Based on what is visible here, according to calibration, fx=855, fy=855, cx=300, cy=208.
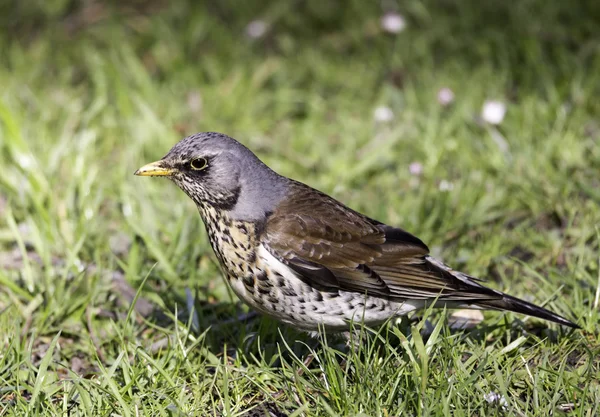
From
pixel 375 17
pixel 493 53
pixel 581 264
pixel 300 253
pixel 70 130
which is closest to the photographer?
pixel 300 253

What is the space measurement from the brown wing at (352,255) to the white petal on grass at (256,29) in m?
4.36

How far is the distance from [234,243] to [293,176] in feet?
8.38

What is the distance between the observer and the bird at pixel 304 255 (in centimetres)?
430

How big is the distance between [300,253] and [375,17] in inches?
199

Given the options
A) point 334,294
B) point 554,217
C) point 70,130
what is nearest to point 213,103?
point 70,130

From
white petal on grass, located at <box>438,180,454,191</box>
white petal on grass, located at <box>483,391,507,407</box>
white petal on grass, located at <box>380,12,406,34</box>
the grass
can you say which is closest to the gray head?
the grass

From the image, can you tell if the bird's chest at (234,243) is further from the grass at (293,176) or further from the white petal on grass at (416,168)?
the white petal on grass at (416,168)

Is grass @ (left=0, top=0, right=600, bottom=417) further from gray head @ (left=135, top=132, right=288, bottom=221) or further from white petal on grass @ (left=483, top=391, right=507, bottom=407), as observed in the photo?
gray head @ (left=135, top=132, right=288, bottom=221)

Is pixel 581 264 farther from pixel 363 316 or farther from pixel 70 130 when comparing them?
pixel 70 130

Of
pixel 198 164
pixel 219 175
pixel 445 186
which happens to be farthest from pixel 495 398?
pixel 445 186

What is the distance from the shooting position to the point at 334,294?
14.3 ft

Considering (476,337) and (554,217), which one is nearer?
(476,337)

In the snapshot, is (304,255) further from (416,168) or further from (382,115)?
(382,115)

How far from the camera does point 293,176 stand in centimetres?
689
